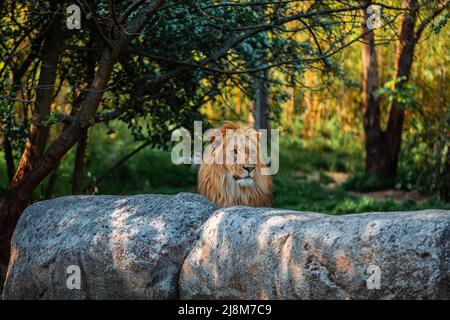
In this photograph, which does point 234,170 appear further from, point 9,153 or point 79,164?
point 79,164

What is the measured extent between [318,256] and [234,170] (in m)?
1.95

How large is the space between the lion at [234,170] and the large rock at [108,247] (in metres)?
0.52

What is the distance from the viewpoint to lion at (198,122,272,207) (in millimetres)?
6645

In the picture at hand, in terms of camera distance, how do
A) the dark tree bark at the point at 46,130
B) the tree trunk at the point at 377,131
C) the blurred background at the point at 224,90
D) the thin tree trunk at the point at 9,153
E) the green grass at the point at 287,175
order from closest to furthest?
the dark tree bark at the point at 46,130 < the blurred background at the point at 224,90 < the thin tree trunk at the point at 9,153 < the green grass at the point at 287,175 < the tree trunk at the point at 377,131

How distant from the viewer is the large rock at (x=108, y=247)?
5.64 metres

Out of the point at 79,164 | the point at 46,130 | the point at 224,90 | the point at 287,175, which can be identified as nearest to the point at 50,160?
the point at 46,130

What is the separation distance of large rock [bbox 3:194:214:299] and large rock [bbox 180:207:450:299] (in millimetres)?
175

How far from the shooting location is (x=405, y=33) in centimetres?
1106

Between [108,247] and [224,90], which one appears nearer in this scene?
[108,247]

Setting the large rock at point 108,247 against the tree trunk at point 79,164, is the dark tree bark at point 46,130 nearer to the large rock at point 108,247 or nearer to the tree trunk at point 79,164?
the large rock at point 108,247

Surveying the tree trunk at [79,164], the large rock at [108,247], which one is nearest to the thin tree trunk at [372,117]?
the tree trunk at [79,164]

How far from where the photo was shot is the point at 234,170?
21.9 feet
